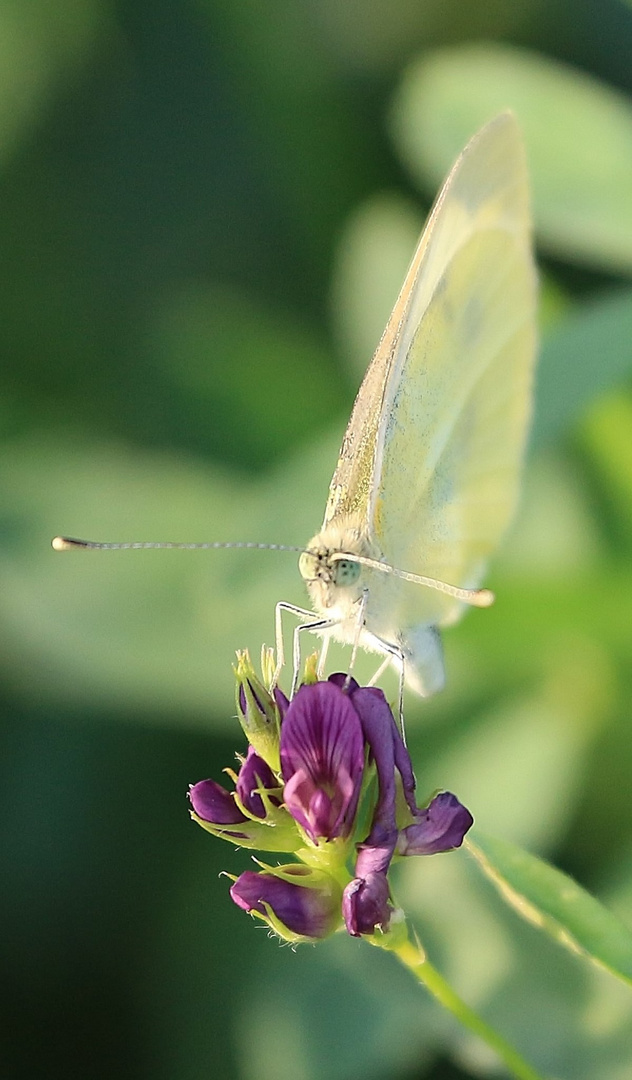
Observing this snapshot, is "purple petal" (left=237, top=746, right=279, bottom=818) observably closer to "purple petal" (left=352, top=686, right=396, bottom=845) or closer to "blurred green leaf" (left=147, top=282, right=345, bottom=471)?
"purple petal" (left=352, top=686, right=396, bottom=845)

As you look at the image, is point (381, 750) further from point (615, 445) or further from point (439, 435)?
point (615, 445)

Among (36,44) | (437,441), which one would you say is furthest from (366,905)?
(36,44)

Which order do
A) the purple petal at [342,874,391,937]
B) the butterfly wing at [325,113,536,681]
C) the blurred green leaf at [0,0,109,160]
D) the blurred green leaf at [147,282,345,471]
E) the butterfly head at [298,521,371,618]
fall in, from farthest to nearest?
the blurred green leaf at [0,0,109,160] → the blurred green leaf at [147,282,345,471] → the butterfly wing at [325,113,536,681] → the butterfly head at [298,521,371,618] → the purple petal at [342,874,391,937]

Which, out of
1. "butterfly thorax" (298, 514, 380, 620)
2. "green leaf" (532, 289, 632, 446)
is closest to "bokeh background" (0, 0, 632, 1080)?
"green leaf" (532, 289, 632, 446)

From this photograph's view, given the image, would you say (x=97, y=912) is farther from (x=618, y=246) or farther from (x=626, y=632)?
(x=618, y=246)

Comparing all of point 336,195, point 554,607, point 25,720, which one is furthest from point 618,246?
point 25,720
